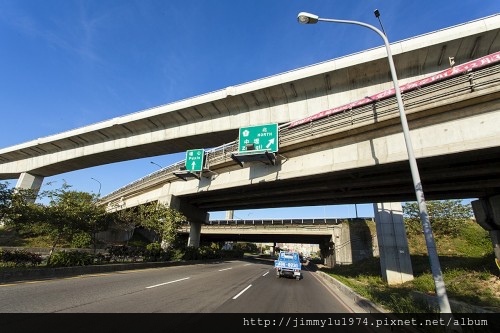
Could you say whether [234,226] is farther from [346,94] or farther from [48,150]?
[346,94]

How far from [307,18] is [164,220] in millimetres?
21573

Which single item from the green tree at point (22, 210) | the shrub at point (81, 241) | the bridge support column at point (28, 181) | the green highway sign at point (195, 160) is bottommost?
the shrub at point (81, 241)

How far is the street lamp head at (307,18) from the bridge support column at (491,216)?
14752mm

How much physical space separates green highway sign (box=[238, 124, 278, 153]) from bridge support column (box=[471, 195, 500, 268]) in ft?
41.8

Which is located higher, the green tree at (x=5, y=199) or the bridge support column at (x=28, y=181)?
the bridge support column at (x=28, y=181)

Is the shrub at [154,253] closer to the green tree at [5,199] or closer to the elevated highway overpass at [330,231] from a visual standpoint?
the elevated highway overpass at [330,231]

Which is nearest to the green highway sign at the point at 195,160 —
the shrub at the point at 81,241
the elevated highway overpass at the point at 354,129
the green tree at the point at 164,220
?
the elevated highway overpass at the point at 354,129

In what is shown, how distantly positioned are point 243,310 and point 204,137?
55.8 ft

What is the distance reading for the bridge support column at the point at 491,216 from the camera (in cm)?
1520

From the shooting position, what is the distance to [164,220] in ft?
85.3

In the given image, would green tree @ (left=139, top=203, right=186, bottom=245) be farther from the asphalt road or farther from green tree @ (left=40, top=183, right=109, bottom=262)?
the asphalt road

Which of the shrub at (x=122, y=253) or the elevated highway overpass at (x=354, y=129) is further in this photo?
the shrub at (x=122, y=253)
